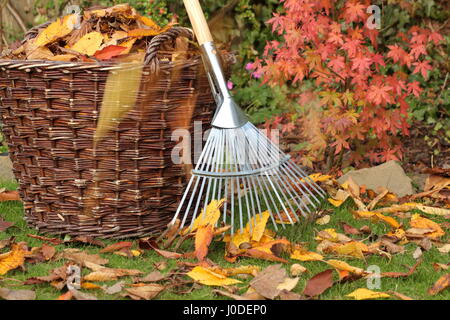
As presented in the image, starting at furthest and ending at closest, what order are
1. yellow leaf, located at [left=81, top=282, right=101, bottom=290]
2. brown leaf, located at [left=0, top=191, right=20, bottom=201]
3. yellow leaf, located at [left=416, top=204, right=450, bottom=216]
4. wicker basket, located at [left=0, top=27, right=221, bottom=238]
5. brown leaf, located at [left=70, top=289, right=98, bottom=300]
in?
brown leaf, located at [left=0, top=191, right=20, bottom=201]
yellow leaf, located at [left=416, top=204, right=450, bottom=216]
wicker basket, located at [left=0, top=27, right=221, bottom=238]
yellow leaf, located at [left=81, top=282, right=101, bottom=290]
brown leaf, located at [left=70, top=289, right=98, bottom=300]

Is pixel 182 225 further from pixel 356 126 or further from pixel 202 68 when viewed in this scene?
pixel 356 126

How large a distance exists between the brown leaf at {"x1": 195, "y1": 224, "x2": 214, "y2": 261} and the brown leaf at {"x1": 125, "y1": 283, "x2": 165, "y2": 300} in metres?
0.28

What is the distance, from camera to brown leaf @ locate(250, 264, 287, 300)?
81.4 inches

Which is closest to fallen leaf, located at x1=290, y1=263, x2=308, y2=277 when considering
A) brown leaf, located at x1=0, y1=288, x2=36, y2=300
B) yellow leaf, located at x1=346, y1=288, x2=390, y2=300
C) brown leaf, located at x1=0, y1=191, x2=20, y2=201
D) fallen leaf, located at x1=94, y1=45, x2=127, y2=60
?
yellow leaf, located at x1=346, y1=288, x2=390, y2=300

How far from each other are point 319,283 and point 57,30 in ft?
5.21

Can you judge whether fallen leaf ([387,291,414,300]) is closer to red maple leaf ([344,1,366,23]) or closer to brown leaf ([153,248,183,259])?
brown leaf ([153,248,183,259])

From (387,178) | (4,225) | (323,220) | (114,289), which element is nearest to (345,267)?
(323,220)

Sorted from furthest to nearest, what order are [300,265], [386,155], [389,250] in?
[386,155], [389,250], [300,265]

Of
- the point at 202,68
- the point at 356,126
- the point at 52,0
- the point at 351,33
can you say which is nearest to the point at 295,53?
the point at 351,33

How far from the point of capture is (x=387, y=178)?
Answer: 330cm

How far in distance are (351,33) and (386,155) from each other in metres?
0.73
